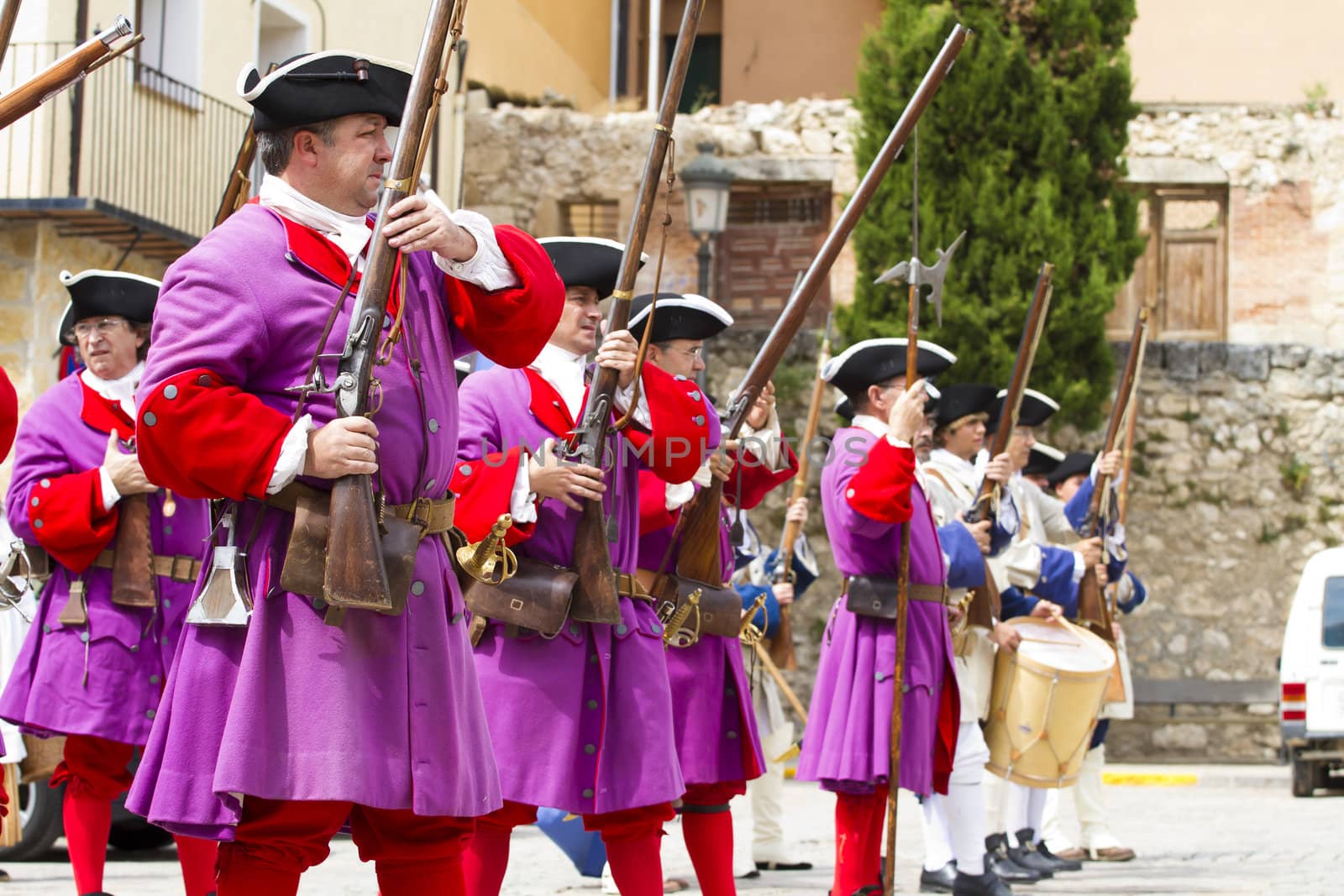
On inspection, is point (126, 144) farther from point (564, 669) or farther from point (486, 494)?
point (564, 669)

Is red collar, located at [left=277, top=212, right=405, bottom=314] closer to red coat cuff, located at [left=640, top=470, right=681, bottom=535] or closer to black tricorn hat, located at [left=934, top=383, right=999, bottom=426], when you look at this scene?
red coat cuff, located at [left=640, top=470, right=681, bottom=535]

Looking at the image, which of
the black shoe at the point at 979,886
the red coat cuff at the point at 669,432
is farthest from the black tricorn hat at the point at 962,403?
the red coat cuff at the point at 669,432

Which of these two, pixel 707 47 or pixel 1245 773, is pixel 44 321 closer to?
pixel 1245 773

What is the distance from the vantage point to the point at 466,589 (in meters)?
5.55

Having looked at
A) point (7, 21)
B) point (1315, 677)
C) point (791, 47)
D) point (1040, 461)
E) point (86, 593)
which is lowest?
point (1315, 677)

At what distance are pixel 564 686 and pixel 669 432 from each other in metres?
0.86

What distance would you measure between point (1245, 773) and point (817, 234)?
7515mm

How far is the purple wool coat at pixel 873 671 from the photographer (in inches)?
291

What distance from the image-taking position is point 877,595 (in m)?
7.59

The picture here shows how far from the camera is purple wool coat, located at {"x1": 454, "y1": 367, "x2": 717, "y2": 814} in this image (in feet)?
17.7

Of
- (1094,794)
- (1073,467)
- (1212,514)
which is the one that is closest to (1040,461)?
(1073,467)

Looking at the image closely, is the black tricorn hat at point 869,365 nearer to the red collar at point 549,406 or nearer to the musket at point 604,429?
the red collar at point 549,406

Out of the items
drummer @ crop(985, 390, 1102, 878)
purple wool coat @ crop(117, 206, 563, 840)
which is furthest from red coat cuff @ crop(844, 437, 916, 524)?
purple wool coat @ crop(117, 206, 563, 840)

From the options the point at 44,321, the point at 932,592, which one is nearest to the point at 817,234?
the point at 44,321
